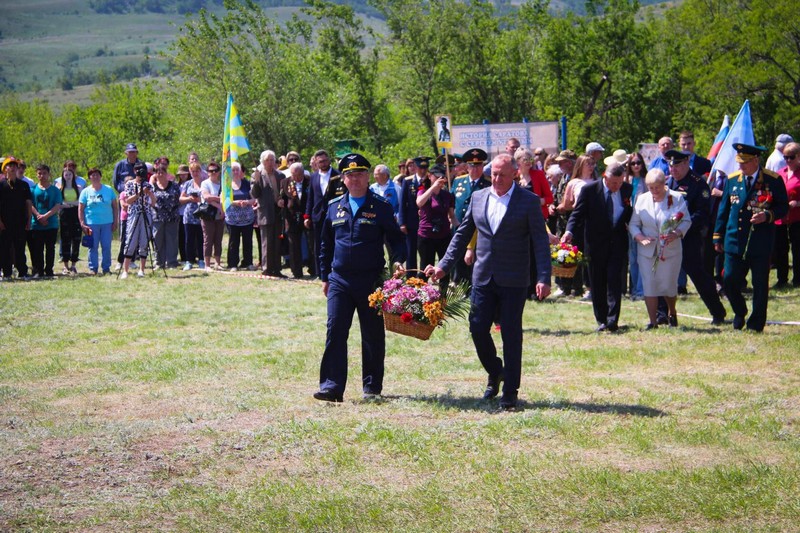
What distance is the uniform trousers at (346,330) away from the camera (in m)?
9.23

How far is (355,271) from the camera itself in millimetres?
9258

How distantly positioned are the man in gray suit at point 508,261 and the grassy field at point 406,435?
54cm

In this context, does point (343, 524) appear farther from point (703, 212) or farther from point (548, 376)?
point (703, 212)

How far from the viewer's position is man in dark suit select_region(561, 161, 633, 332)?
1315 cm

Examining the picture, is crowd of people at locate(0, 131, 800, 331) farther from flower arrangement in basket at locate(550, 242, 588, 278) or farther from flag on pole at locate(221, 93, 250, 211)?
flag on pole at locate(221, 93, 250, 211)

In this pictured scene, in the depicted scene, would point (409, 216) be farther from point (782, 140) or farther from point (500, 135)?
point (500, 135)

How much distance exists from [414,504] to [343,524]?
0.50 meters

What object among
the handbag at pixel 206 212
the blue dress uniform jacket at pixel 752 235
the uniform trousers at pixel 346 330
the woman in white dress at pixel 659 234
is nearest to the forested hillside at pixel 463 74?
the handbag at pixel 206 212

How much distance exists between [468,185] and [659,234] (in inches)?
121

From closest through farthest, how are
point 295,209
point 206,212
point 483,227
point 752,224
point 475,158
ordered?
point 483,227
point 752,224
point 475,158
point 295,209
point 206,212

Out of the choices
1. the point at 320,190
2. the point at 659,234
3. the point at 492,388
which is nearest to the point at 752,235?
the point at 659,234

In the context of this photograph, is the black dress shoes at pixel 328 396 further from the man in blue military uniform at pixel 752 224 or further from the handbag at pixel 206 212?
the handbag at pixel 206 212

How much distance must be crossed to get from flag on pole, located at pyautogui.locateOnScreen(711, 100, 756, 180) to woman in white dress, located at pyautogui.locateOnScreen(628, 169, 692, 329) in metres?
4.36

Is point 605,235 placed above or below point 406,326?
above
